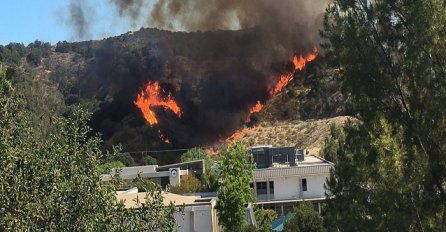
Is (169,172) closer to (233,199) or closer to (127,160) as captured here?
(127,160)

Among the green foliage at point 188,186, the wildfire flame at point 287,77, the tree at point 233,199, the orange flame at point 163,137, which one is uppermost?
the wildfire flame at point 287,77

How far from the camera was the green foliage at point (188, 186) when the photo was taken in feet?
202

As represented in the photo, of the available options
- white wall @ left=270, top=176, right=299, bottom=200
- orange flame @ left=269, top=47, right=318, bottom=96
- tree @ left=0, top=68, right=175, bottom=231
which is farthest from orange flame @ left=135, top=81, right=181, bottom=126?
tree @ left=0, top=68, right=175, bottom=231

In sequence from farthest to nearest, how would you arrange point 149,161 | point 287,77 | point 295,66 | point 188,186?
1. point 287,77
2. point 295,66
3. point 149,161
4. point 188,186

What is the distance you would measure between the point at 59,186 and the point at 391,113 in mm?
9035

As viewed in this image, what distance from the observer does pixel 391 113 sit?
53.5 feet

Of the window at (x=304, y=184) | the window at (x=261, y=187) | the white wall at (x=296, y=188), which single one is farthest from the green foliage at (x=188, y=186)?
the window at (x=304, y=184)

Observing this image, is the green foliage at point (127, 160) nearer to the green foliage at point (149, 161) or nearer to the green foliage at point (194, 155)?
the green foliage at point (149, 161)

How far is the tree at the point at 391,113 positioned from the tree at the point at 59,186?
17.1ft

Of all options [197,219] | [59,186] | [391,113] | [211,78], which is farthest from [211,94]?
[59,186]

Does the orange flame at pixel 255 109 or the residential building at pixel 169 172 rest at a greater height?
the orange flame at pixel 255 109

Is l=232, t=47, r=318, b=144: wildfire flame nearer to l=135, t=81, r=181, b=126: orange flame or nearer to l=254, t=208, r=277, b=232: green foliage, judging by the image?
l=135, t=81, r=181, b=126: orange flame

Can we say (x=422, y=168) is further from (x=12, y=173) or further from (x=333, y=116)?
(x=333, y=116)

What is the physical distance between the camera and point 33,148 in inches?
497
